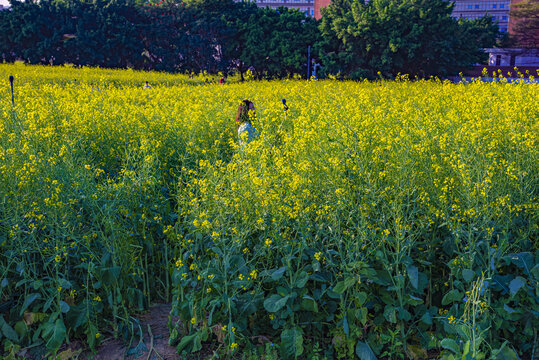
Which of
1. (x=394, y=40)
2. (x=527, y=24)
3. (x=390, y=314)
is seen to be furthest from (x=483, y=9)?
(x=390, y=314)

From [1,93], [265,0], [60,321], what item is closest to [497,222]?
[60,321]

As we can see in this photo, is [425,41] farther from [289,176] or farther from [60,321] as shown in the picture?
[60,321]

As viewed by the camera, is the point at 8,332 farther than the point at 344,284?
Yes

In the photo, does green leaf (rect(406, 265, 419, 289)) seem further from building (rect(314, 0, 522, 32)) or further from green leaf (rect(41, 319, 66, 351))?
building (rect(314, 0, 522, 32))

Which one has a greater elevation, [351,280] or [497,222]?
[497,222]

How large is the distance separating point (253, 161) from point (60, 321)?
7.21 feet

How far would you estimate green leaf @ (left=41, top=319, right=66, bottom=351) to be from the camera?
10.7 ft

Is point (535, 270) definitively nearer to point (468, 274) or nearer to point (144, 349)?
point (468, 274)

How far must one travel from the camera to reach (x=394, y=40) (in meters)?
27.9

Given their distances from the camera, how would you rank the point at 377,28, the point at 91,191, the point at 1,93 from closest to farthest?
1. the point at 91,191
2. the point at 1,93
3. the point at 377,28

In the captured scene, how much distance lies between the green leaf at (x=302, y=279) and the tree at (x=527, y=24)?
177ft

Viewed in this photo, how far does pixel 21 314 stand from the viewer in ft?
10.9

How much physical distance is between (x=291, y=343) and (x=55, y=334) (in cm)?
163

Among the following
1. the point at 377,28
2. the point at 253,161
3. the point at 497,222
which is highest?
the point at 377,28
